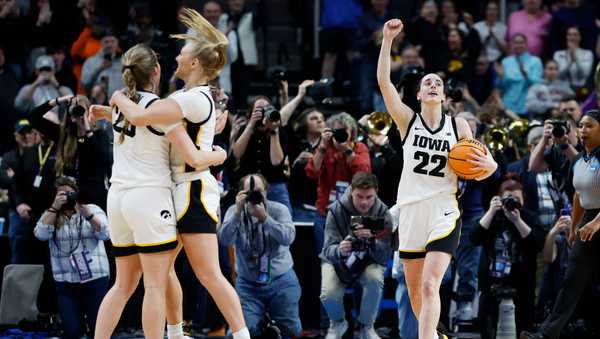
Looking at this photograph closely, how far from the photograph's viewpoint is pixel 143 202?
741 cm

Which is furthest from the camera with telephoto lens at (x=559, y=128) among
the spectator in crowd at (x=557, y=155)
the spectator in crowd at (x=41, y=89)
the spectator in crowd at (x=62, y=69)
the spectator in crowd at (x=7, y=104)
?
the spectator in crowd at (x=7, y=104)

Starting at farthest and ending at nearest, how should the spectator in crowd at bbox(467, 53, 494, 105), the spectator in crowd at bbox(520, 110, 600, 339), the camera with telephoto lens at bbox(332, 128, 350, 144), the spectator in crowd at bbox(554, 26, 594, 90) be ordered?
the spectator in crowd at bbox(554, 26, 594, 90) → the spectator in crowd at bbox(467, 53, 494, 105) → the camera with telephoto lens at bbox(332, 128, 350, 144) → the spectator in crowd at bbox(520, 110, 600, 339)

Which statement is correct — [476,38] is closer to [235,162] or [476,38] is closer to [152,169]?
[235,162]

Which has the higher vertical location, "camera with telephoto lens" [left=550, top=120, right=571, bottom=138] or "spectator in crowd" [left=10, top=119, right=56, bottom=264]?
"camera with telephoto lens" [left=550, top=120, right=571, bottom=138]

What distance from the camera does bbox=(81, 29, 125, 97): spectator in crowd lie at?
1349cm

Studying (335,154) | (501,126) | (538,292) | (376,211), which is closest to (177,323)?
(376,211)

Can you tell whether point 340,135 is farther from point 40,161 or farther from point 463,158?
point 463,158

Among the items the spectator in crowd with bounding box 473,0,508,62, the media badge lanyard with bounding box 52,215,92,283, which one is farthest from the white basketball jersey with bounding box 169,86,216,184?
the spectator in crowd with bounding box 473,0,508,62

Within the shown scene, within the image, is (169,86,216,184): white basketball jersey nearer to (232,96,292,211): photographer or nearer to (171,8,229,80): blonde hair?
(171,8,229,80): blonde hair

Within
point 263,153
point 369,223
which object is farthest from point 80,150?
point 369,223

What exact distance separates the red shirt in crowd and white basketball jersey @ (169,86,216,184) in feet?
11.8

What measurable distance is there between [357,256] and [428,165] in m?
2.34

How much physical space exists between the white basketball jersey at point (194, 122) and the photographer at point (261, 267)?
8.47 ft

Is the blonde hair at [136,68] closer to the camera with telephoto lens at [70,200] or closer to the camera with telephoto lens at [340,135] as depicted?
the camera with telephoto lens at [70,200]
